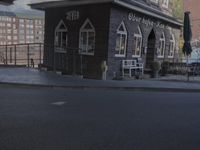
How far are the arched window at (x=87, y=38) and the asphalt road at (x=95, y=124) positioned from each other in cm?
999

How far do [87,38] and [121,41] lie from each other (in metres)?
2.04

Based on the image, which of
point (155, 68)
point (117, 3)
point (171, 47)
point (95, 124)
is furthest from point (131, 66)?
point (95, 124)

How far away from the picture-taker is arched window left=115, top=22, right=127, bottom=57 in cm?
2128

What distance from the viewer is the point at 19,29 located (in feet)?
119

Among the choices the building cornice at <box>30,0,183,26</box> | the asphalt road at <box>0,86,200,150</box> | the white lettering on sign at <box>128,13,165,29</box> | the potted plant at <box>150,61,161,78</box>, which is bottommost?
the asphalt road at <box>0,86,200,150</box>

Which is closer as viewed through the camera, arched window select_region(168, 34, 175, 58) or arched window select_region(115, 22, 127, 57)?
arched window select_region(115, 22, 127, 57)

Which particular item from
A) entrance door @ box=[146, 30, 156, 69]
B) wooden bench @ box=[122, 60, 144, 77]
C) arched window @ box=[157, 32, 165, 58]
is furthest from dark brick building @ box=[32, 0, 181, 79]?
arched window @ box=[157, 32, 165, 58]

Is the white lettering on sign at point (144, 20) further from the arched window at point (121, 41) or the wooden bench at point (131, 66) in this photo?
the wooden bench at point (131, 66)

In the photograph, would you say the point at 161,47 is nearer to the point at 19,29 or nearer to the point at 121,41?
the point at 121,41

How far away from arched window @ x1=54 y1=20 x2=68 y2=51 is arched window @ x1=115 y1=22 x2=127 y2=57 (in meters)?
3.48

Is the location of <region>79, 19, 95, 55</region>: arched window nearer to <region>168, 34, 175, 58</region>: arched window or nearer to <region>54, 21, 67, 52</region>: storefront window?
<region>54, 21, 67, 52</region>: storefront window

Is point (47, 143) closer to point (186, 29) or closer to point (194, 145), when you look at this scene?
point (194, 145)

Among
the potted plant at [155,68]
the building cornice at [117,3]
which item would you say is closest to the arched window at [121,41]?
the building cornice at [117,3]

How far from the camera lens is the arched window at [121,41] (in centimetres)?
2128
